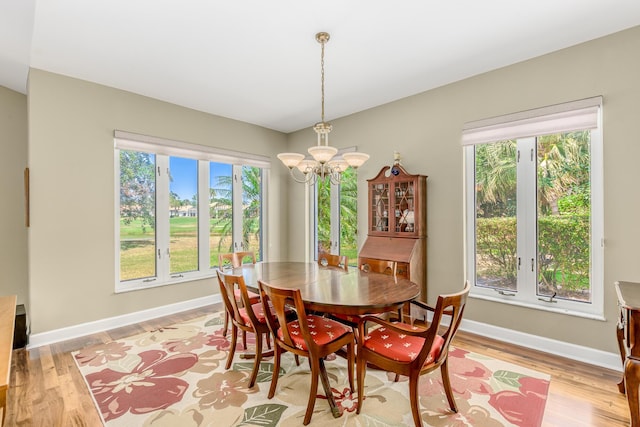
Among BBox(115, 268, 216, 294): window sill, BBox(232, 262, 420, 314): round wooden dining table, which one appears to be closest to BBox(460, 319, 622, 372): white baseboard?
BBox(232, 262, 420, 314): round wooden dining table

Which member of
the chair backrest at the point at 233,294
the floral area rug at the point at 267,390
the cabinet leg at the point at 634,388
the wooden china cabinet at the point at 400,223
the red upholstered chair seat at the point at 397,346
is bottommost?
the floral area rug at the point at 267,390

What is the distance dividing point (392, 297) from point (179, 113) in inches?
146

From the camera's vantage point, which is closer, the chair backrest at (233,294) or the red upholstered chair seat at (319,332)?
the red upholstered chair seat at (319,332)

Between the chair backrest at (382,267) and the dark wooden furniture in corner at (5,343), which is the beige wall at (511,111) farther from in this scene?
the dark wooden furniture in corner at (5,343)

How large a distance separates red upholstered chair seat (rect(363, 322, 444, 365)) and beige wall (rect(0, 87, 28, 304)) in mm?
4267

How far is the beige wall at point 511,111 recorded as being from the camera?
2.50 meters

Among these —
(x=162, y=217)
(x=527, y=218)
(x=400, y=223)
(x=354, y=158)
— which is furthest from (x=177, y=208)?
(x=527, y=218)

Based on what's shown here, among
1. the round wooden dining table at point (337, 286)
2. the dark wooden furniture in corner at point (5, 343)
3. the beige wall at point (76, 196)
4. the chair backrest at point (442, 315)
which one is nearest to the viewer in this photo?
the dark wooden furniture in corner at point (5, 343)

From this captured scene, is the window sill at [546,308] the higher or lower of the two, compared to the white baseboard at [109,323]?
higher

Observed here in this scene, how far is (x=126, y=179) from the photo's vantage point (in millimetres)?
3777

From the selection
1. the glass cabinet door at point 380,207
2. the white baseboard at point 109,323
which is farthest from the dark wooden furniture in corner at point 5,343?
the glass cabinet door at point 380,207

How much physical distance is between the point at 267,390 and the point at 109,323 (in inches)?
94.5

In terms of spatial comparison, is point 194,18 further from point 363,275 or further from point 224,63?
point 363,275

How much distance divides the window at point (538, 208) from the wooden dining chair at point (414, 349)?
166cm
